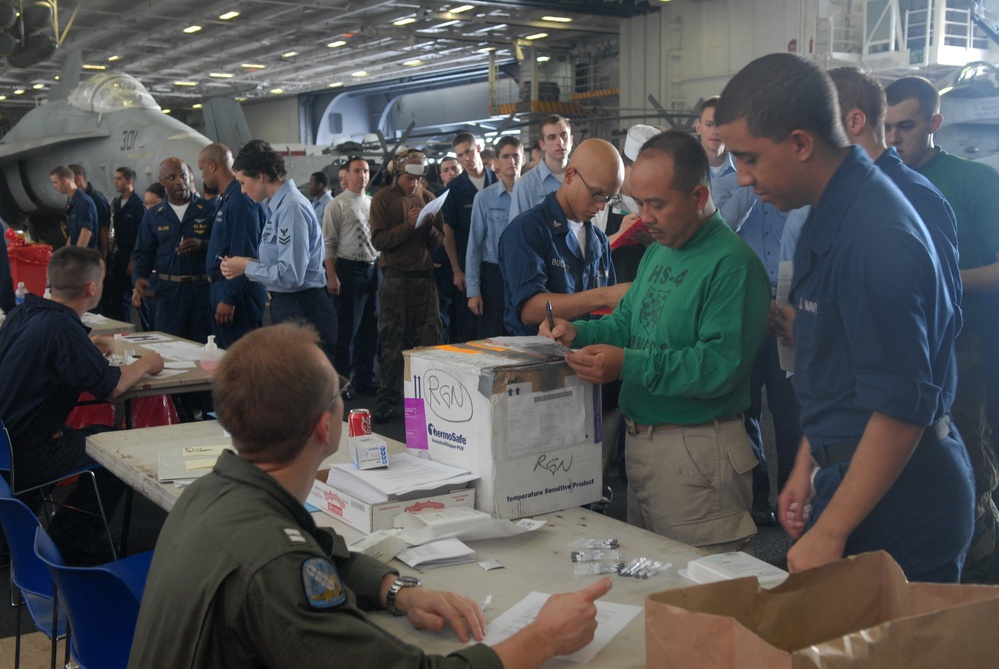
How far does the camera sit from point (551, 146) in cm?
541

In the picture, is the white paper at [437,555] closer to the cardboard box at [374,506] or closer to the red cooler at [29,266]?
the cardboard box at [374,506]

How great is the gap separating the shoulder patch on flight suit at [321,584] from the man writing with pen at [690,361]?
95cm

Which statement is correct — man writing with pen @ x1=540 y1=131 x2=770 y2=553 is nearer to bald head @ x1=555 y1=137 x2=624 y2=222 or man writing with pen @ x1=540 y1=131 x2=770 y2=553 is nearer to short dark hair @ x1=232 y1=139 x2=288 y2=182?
bald head @ x1=555 y1=137 x2=624 y2=222

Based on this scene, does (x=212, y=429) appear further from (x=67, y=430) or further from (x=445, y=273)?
(x=445, y=273)

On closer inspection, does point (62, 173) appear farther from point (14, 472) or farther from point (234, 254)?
point (14, 472)

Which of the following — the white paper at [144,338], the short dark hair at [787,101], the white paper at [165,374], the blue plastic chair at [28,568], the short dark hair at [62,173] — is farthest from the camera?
the short dark hair at [62,173]

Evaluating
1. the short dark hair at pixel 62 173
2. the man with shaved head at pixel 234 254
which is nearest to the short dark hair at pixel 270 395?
the man with shaved head at pixel 234 254

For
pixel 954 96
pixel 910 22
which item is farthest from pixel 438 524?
pixel 910 22

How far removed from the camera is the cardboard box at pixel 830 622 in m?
0.97

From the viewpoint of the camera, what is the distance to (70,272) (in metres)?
3.63

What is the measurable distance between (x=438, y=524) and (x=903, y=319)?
3.36 feet

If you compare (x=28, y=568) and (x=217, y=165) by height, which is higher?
(x=217, y=165)

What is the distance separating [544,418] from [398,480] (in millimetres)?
372

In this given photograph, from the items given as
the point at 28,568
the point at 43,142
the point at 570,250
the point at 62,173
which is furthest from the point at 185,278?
the point at 43,142
